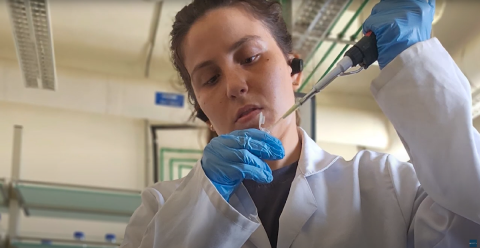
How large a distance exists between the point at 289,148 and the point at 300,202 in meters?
0.21

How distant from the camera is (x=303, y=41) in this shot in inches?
86.5

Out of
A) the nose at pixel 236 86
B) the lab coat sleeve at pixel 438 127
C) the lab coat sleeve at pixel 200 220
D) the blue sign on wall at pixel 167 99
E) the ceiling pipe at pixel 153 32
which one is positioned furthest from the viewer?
the blue sign on wall at pixel 167 99

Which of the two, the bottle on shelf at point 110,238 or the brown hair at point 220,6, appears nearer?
the brown hair at point 220,6

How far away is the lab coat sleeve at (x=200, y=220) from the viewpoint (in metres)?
0.87

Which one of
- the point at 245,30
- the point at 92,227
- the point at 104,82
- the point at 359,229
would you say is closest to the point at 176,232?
the point at 359,229

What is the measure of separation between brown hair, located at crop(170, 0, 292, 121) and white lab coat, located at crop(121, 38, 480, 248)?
0.30 meters

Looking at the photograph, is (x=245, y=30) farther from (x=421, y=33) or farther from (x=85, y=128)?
(x=85, y=128)

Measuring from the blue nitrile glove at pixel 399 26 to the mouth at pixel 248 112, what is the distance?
0.94 ft

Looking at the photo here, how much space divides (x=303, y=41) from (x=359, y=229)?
1.41 meters

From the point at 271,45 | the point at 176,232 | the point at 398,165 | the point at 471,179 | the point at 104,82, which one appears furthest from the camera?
the point at 104,82

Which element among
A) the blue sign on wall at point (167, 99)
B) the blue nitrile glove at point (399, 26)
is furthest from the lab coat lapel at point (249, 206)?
the blue sign on wall at point (167, 99)

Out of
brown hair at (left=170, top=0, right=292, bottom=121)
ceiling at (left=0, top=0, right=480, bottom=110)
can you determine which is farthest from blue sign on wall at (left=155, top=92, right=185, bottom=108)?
brown hair at (left=170, top=0, right=292, bottom=121)

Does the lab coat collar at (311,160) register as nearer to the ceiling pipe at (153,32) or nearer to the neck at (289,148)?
the neck at (289,148)

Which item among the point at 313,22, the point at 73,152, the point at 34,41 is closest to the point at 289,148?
the point at 313,22
